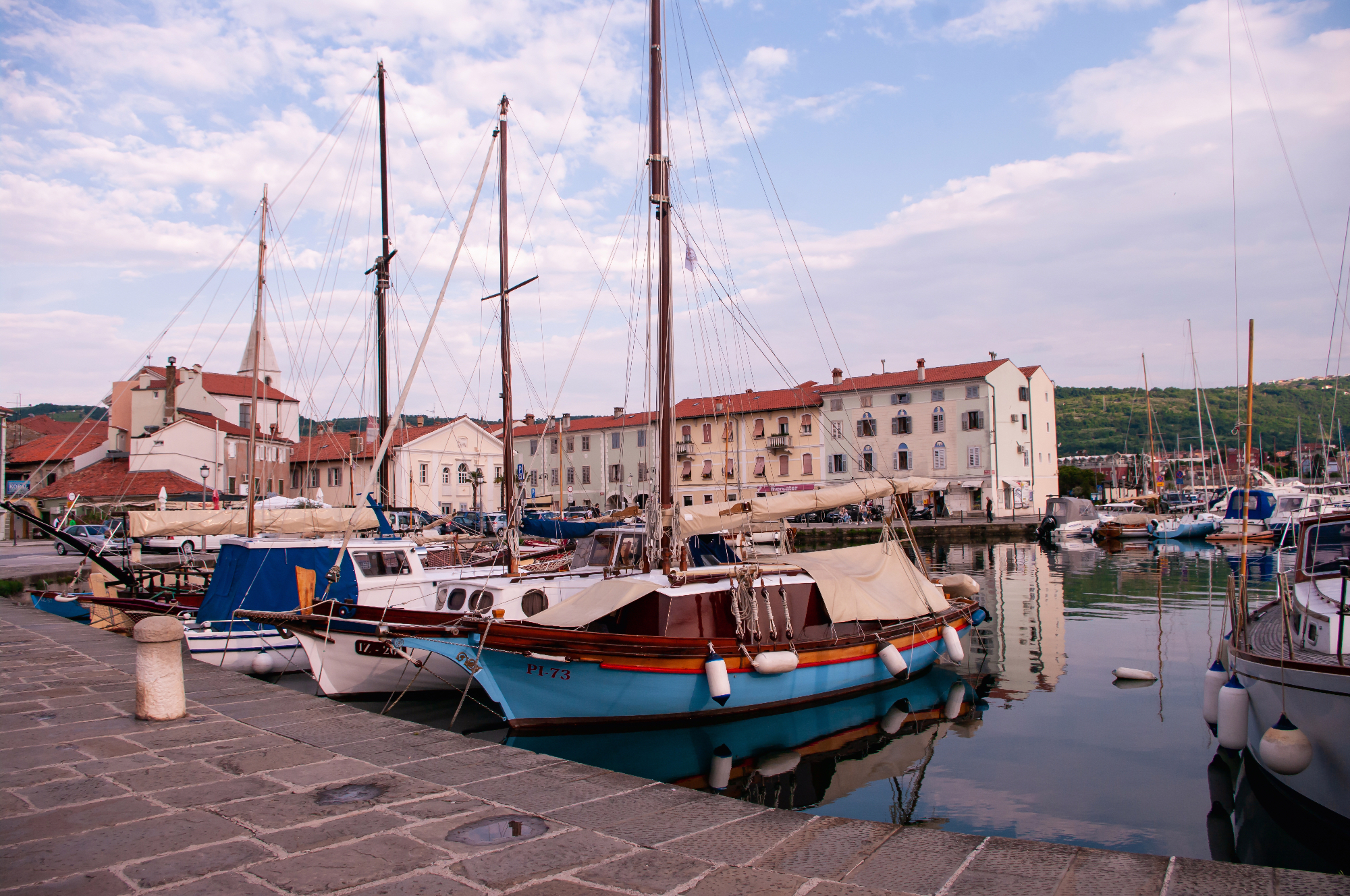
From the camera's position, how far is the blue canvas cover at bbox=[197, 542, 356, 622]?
1612 cm

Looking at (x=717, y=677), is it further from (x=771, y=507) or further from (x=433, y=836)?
(x=433, y=836)

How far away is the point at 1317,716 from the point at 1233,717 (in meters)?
1.50

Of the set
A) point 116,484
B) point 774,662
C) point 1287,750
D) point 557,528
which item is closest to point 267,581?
point 557,528

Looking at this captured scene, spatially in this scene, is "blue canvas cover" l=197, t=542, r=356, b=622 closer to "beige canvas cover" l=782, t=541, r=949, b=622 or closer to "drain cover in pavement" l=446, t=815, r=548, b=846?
"beige canvas cover" l=782, t=541, r=949, b=622

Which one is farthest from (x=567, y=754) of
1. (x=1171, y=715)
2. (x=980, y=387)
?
(x=980, y=387)

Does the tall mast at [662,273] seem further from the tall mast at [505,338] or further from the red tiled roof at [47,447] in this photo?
the red tiled roof at [47,447]

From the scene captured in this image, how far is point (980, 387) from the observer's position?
59250mm

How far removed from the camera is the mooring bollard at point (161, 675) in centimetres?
731

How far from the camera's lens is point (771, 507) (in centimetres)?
1425

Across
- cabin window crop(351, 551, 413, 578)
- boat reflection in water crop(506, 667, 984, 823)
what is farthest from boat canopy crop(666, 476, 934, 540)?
cabin window crop(351, 551, 413, 578)

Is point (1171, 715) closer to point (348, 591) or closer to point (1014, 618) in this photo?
point (1014, 618)

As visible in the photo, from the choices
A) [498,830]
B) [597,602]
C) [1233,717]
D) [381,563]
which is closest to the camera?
[498,830]

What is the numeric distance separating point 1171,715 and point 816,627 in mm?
5843

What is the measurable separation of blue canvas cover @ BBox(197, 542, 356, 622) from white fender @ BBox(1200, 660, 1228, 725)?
14312mm
